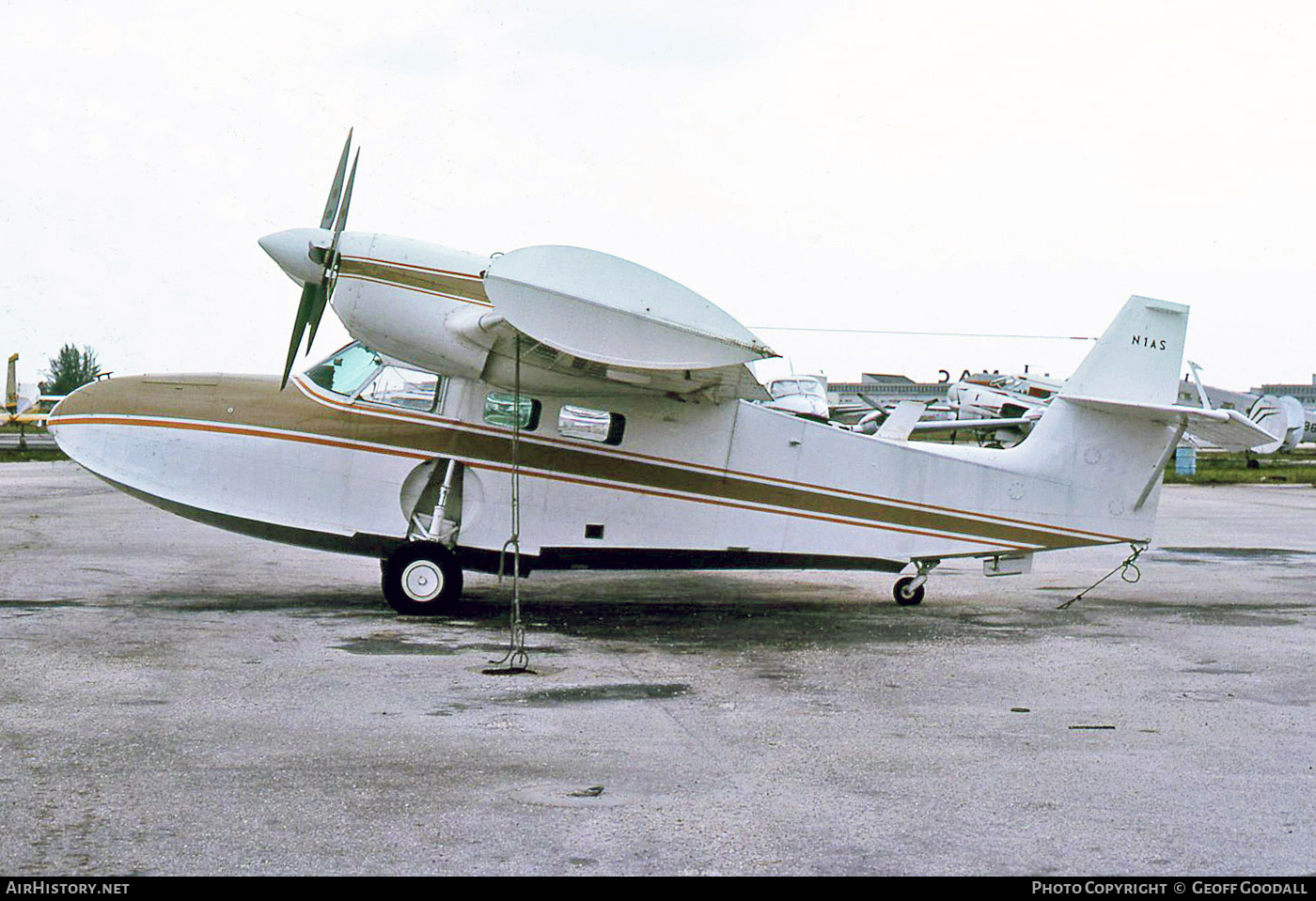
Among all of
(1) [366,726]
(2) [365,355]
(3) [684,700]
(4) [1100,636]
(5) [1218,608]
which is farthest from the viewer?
(5) [1218,608]

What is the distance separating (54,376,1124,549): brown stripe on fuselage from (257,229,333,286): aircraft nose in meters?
1.33

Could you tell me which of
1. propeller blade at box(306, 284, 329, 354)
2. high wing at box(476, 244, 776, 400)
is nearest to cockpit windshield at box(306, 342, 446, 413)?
propeller blade at box(306, 284, 329, 354)

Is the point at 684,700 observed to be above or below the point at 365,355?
below

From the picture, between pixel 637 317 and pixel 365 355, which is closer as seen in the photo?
pixel 637 317

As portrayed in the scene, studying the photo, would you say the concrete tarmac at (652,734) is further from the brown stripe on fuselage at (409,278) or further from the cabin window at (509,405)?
the brown stripe on fuselage at (409,278)

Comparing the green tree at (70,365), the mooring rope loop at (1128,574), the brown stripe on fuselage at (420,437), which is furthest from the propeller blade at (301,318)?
the green tree at (70,365)

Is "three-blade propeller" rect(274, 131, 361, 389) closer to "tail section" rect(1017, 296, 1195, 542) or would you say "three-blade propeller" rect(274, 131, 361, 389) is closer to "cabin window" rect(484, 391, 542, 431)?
"cabin window" rect(484, 391, 542, 431)

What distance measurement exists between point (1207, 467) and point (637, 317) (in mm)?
46097

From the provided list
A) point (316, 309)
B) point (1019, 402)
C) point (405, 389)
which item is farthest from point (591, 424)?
point (1019, 402)

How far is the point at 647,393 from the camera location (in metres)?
10.9

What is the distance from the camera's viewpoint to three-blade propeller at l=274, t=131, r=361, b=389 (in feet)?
33.1

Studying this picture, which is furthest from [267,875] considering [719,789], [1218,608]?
[1218,608]

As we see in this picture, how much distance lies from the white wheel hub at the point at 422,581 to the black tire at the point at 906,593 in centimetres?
460

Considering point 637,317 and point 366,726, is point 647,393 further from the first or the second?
point 366,726
